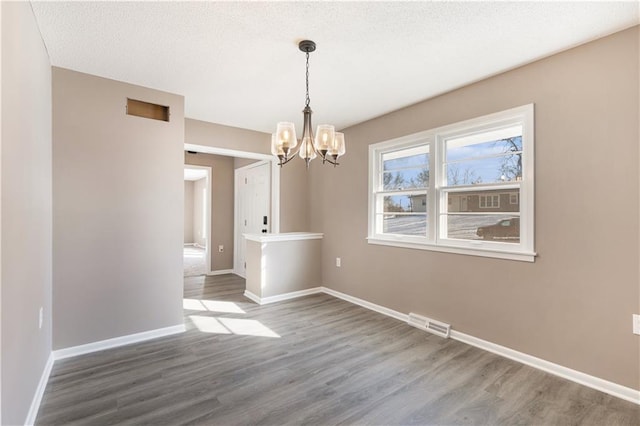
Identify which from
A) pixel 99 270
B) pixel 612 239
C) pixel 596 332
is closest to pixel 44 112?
pixel 99 270

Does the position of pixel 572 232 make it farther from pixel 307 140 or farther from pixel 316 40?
pixel 316 40

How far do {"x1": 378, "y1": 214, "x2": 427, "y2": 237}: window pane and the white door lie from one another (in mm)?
2024

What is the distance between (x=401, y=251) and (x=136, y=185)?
291cm

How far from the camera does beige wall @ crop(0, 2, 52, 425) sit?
4.70 feet

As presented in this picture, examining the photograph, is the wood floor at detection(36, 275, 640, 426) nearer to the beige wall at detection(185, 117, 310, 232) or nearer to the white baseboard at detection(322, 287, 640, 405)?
the white baseboard at detection(322, 287, 640, 405)

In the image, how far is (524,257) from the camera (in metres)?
2.52

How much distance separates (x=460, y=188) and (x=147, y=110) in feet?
10.6

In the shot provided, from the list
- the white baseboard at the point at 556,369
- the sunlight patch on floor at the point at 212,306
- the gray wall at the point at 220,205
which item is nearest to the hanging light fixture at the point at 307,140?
the white baseboard at the point at 556,369

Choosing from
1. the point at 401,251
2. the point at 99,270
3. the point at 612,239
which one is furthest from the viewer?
the point at 401,251

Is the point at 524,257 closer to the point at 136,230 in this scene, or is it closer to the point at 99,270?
the point at 136,230

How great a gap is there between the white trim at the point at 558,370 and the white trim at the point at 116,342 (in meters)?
2.89

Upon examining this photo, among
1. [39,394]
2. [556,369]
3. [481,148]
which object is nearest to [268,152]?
[481,148]

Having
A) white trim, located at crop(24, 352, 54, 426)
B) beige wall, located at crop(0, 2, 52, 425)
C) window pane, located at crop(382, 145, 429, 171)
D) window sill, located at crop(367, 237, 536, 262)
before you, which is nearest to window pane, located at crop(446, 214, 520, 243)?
window sill, located at crop(367, 237, 536, 262)

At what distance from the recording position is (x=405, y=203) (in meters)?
3.63
